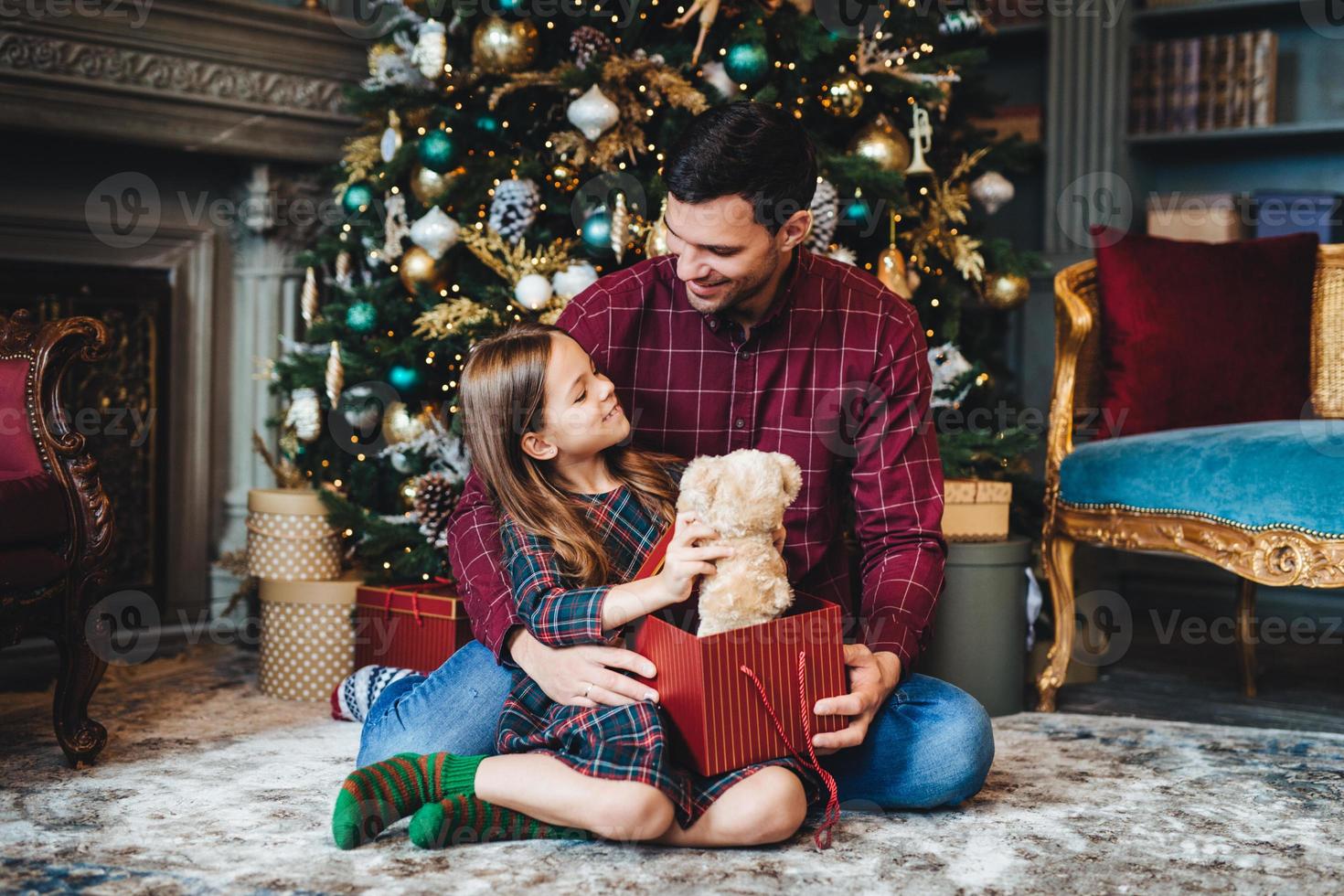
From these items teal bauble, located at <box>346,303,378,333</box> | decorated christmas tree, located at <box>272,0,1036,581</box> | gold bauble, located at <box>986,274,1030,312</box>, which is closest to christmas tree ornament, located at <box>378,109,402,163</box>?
decorated christmas tree, located at <box>272,0,1036,581</box>

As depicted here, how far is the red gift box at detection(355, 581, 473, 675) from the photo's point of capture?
103 inches

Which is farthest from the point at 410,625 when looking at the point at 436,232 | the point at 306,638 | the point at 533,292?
the point at 436,232

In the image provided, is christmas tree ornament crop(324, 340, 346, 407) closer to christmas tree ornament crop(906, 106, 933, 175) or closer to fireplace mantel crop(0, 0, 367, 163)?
fireplace mantel crop(0, 0, 367, 163)

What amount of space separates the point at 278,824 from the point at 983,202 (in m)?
2.23

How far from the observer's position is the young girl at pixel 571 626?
1660mm

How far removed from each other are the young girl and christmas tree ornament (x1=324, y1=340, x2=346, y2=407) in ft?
3.91

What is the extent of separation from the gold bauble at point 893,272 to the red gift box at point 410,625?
1.13 m

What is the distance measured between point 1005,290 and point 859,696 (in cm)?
167

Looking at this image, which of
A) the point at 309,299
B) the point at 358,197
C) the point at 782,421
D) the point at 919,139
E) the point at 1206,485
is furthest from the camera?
the point at 309,299

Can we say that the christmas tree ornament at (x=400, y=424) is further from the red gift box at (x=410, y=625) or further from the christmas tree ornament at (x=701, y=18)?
the christmas tree ornament at (x=701, y=18)

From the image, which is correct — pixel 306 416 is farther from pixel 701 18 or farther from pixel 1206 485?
pixel 1206 485

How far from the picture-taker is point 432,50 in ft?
9.66

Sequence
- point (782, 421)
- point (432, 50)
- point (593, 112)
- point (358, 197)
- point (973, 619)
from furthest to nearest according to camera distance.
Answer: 1. point (358, 197)
2. point (432, 50)
3. point (593, 112)
4. point (973, 619)
5. point (782, 421)

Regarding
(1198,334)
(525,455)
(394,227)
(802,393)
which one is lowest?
(525,455)
